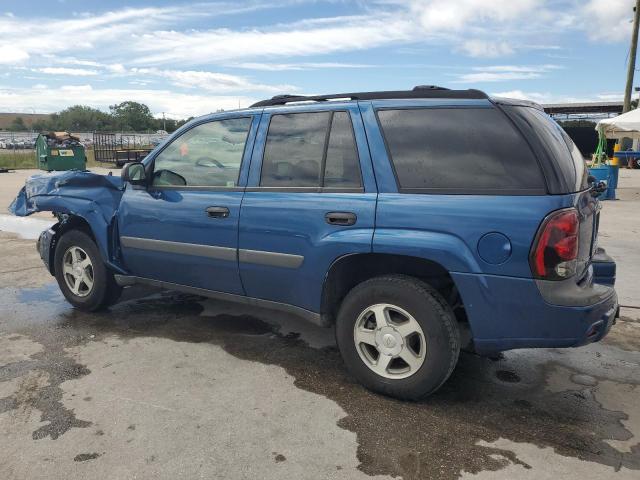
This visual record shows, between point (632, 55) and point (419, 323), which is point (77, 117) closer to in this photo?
point (632, 55)

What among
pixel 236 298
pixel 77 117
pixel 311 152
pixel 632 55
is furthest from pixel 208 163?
pixel 77 117

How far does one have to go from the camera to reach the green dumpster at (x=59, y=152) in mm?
19453

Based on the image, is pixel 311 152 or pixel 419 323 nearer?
pixel 419 323

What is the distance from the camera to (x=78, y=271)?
4863mm

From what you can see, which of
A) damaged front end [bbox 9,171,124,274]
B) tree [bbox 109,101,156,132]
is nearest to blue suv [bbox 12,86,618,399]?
damaged front end [bbox 9,171,124,274]

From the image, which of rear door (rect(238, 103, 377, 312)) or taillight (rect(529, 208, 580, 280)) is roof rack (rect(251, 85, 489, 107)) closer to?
rear door (rect(238, 103, 377, 312))

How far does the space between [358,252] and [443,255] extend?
1.69 feet

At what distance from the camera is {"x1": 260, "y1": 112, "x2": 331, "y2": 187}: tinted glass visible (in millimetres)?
3551

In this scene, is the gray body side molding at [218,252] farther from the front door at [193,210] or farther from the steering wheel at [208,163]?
the steering wheel at [208,163]

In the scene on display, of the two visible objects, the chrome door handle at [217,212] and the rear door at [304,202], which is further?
the chrome door handle at [217,212]

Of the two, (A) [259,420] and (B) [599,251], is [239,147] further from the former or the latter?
(B) [599,251]

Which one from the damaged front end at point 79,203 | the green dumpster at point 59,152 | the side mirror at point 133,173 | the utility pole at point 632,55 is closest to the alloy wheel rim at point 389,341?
the side mirror at point 133,173

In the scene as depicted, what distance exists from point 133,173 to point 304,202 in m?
1.58

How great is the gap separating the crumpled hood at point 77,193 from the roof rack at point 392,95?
1562mm
